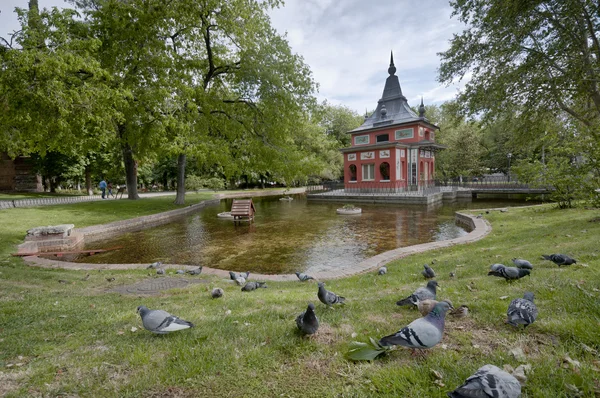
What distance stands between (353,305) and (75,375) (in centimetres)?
305

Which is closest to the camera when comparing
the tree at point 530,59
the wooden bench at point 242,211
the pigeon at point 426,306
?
the pigeon at point 426,306

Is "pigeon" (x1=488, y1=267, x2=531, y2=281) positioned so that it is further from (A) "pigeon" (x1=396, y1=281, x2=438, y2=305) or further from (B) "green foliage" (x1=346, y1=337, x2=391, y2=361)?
(B) "green foliage" (x1=346, y1=337, x2=391, y2=361)

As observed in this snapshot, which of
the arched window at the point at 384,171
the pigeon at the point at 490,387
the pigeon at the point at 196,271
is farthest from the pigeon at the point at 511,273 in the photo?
the arched window at the point at 384,171

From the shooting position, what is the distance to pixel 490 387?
1.83 metres

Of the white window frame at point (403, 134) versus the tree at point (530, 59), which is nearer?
the tree at point (530, 59)

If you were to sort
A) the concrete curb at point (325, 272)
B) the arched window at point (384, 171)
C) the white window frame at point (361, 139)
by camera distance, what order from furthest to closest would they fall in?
the white window frame at point (361, 139), the arched window at point (384, 171), the concrete curb at point (325, 272)

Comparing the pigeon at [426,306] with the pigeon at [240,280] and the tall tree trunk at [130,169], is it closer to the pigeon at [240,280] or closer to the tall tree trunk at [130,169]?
the pigeon at [240,280]

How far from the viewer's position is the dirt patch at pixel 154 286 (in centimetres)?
548

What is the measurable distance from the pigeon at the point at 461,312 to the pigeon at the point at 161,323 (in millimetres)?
2940

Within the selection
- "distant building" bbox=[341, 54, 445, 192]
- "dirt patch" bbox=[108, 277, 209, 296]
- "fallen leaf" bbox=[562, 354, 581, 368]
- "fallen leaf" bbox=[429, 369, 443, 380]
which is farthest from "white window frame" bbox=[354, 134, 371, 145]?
"fallen leaf" bbox=[429, 369, 443, 380]

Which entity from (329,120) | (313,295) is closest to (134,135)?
(313,295)

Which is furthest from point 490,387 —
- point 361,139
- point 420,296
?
point 361,139

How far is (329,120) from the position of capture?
1951 inches

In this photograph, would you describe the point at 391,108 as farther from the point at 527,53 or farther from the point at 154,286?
the point at 154,286
